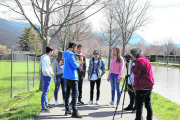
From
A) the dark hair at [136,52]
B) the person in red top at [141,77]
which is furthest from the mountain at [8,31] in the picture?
the person in red top at [141,77]

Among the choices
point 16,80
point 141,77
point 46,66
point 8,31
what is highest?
point 8,31

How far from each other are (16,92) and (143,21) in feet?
43.6

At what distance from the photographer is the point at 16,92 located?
33.0ft

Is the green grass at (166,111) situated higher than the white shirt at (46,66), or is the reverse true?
the white shirt at (46,66)

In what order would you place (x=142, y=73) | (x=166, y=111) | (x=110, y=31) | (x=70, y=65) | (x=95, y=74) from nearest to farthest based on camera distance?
1. (x=142, y=73)
2. (x=70, y=65)
3. (x=166, y=111)
4. (x=95, y=74)
5. (x=110, y=31)

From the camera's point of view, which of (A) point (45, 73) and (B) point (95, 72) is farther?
(B) point (95, 72)

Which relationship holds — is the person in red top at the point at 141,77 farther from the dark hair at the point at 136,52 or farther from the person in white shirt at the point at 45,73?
the person in white shirt at the point at 45,73

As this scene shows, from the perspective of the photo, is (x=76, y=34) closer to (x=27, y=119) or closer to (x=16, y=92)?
(x=16, y=92)

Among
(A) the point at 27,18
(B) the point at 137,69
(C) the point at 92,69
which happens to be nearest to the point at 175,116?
(B) the point at 137,69

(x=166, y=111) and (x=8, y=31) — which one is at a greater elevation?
(x=8, y=31)

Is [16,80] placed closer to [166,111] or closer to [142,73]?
[166,111]

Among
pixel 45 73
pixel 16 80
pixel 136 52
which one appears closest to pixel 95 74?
pixel 45 73

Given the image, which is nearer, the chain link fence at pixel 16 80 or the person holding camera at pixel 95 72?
the person holding camera at pixel 95 72

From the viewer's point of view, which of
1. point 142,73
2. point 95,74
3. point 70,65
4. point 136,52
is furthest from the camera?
point 95,74
